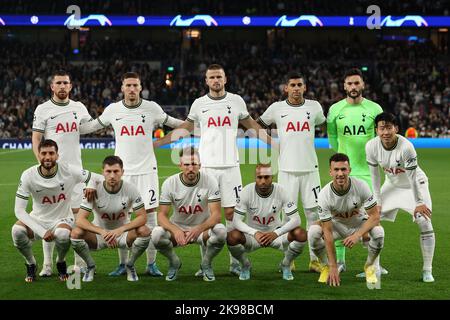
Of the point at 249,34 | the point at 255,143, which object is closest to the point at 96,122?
the point at 255,143

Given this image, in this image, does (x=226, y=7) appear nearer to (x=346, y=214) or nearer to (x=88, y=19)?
(x=88, y=19)

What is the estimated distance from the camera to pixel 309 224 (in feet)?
28.5

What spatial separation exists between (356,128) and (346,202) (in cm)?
121

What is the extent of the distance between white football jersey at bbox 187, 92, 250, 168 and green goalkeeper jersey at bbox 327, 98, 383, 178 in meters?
1.13

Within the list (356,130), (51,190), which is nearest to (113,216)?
(51,190)

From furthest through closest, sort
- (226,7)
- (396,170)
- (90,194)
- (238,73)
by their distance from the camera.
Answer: (226,7)
(238,73)
(396,170)
(90,194)

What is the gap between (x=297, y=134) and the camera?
8.79 meters

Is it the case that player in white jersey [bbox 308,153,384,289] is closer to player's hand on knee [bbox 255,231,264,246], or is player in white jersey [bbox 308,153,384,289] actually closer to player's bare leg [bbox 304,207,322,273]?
player's bare leg [bbox 304,207,322,273]

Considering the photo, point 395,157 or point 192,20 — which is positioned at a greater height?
point 192,20

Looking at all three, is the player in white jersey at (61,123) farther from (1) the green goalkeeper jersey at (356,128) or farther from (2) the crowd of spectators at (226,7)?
(2) the crowd of spectators at (226,7)

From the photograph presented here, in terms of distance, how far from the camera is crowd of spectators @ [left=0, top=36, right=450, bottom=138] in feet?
106

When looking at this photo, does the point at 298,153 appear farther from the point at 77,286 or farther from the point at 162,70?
the point at 162,70

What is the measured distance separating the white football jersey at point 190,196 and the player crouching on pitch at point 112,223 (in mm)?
332

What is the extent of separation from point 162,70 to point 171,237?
2945 centimetres
